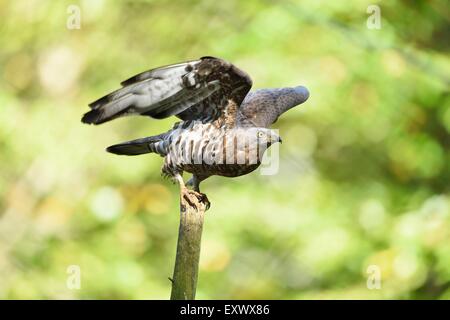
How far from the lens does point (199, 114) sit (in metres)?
3.90

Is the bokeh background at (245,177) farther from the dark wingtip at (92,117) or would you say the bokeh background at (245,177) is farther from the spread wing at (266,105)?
the dark wingtip at (92,117)

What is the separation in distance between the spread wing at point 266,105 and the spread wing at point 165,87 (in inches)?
12.4

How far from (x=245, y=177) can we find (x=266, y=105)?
295 cm

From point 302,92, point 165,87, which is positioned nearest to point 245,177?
point 302,92

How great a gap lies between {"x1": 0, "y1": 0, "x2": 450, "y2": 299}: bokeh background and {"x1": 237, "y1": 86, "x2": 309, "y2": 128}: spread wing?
197 centimetres

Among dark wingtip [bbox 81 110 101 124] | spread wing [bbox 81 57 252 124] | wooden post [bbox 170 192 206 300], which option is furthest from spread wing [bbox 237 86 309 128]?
dark wingtip [bbox 81 110 101 124]

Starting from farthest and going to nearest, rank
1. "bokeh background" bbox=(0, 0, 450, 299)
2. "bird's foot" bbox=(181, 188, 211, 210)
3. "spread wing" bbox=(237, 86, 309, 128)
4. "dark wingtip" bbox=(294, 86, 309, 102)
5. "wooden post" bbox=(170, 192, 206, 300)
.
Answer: "bokeh background" bbox=(0, 0, 450, 299), "dark wingtip" bbox=(294, 86, 309, 102), "spread wing" bbox=(237, 86, 309, 128), "bird's foot" bbox=(181, 188, 211, 210), "wooden post" bbox=(170, 192, 206, 300)

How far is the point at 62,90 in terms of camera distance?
716 centimetres

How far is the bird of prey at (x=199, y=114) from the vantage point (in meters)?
3.56

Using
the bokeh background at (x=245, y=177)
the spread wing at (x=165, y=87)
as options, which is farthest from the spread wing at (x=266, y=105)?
the bokeh background at (x=245, y=177)

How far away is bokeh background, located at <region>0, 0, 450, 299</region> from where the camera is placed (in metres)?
6.57

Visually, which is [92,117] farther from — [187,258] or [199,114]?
[187,258]

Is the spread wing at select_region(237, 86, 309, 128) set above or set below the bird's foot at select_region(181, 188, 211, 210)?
above

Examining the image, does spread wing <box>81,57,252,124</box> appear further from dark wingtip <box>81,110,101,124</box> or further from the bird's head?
the bird's head
